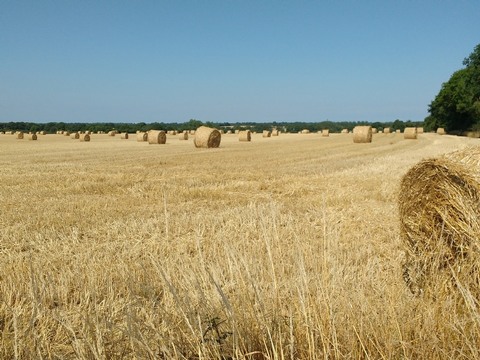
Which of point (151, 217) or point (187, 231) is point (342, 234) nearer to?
point (187, 231)

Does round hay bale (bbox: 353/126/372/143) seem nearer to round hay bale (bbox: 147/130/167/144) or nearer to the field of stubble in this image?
round hay bale (bbox: 147/130/167/144)

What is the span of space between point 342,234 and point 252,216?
1.47 meters

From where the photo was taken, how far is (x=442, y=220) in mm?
4180

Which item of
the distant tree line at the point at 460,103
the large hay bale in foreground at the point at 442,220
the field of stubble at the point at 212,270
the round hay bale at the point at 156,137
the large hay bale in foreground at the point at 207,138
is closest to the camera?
the field of stubble at the point at 212,270

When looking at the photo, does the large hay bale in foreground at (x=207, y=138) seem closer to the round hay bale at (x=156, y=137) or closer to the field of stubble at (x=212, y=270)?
the round hay bale at (x=156, y=137)

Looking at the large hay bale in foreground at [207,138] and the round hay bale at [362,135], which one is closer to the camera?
the large hay bale in foreground at [207,138]

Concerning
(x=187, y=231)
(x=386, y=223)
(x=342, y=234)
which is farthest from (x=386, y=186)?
(x=187, y=231)

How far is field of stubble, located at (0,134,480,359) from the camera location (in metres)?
2.25

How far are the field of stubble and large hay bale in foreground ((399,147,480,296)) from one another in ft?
0.98

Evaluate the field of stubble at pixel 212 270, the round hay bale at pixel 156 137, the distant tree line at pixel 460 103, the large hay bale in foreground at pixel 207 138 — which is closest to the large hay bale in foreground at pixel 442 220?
the field of stubble at pixel 212 270

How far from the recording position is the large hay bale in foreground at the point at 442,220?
10.9 feet

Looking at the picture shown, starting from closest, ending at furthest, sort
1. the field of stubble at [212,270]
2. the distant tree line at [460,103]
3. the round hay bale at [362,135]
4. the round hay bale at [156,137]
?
the field of stubble at [212,270] < the round hay bale at [362,135] < the round hay bale at [156,137] < the distant tree line at [460,103]

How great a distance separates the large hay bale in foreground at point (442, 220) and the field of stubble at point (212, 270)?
30cm

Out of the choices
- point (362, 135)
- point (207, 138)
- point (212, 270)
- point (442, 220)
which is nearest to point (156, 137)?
point (207, 138)
